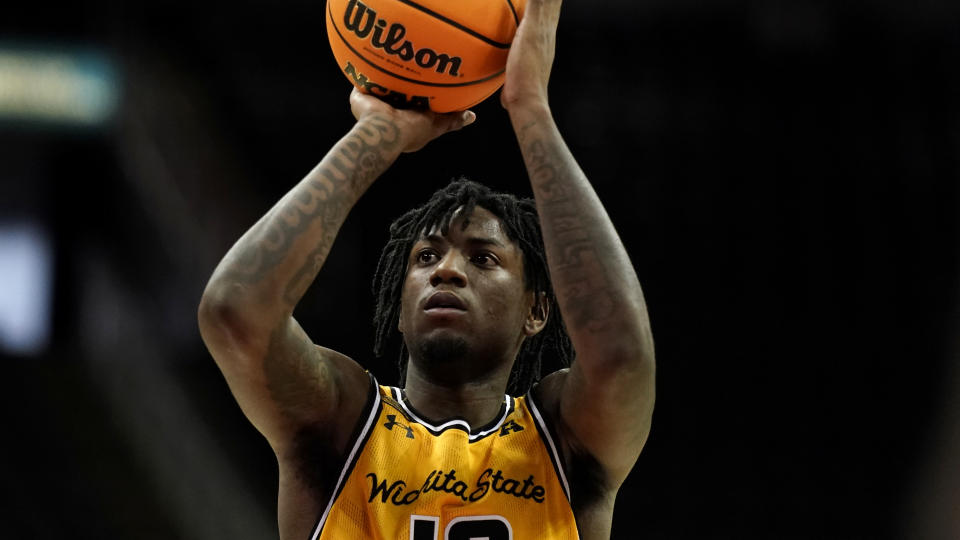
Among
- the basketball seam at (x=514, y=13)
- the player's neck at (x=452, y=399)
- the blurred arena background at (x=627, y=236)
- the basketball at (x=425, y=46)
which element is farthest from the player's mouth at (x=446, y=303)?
the blurred arena background at (x=627, y=236)

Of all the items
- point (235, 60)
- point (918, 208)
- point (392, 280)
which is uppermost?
point (235, 60)

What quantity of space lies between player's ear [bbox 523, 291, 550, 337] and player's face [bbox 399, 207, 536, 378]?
31 millimetres

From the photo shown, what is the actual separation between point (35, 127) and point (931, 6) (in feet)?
19.1

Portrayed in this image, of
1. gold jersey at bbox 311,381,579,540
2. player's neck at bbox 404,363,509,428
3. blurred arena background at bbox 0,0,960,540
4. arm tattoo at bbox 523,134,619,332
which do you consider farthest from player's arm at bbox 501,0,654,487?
blurred arena background at bbox 0,0,960,540

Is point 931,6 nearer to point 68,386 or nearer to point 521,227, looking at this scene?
point 521,227

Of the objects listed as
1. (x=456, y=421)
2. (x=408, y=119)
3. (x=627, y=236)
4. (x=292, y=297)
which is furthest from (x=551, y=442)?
(x=627, y=236)

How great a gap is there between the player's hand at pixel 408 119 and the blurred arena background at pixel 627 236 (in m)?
3.19

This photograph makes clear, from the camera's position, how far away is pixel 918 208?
6.13 metres

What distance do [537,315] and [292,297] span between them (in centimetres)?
90

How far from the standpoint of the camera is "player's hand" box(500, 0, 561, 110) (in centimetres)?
246

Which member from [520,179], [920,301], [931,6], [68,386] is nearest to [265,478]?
[68,386]

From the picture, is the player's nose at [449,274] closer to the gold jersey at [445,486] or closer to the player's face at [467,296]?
the player's face at [467,296]

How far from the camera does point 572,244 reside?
234 centimetres

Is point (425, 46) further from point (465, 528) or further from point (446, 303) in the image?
point (465, 528)
